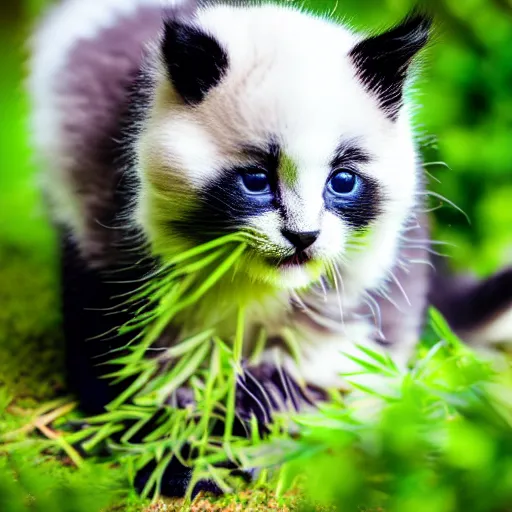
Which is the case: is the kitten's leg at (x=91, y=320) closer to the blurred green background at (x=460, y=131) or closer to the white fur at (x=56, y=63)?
the white fur at (x=56, y=63)

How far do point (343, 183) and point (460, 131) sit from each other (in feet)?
1.71

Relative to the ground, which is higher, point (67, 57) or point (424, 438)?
point (67, 57)

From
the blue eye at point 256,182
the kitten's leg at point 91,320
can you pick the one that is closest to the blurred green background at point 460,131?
the kitten's leg at point 91,320

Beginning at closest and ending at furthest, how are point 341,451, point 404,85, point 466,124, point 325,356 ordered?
point 341,451 → point 404,85 → point 325,356 → point 466,124

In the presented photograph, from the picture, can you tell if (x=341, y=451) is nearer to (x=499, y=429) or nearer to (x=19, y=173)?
(x=499, y=429)

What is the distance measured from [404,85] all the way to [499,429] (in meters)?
0.37

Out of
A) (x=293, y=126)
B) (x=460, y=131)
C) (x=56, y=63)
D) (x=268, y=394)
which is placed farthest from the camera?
(x=460, y=131)

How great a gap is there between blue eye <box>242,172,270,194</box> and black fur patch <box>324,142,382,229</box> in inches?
2.4

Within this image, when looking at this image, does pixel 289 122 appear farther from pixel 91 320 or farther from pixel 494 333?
pixel 494 333

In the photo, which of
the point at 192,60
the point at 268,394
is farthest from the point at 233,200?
the point at 268,394

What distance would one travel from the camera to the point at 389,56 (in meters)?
0.69

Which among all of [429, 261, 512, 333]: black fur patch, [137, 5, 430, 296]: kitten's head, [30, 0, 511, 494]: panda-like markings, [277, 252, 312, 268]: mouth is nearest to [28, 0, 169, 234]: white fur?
[30, 0, 511, 494]: panda-like markings

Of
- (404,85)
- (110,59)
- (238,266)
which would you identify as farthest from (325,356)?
(110,59)

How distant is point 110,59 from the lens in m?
0.90
